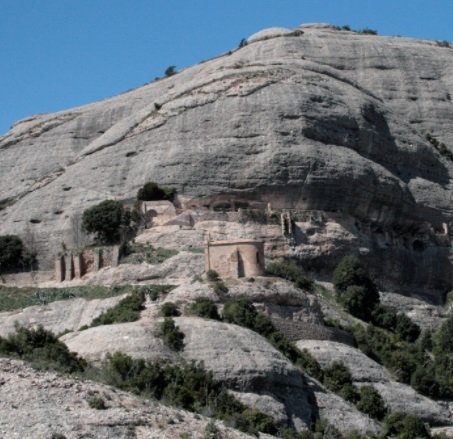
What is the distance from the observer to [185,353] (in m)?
44.9

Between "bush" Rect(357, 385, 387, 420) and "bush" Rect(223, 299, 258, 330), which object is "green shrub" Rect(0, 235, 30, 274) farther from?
"bush" Rect(357, 385, 387, 420)

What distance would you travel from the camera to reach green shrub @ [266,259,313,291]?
56.2m

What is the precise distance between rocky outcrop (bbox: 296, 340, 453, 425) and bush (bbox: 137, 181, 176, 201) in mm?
13117

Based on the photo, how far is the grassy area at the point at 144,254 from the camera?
57781mm

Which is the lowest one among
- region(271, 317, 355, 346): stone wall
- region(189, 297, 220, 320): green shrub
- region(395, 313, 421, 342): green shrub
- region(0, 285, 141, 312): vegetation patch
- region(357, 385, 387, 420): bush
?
region(357, 385, 387, 420): bush

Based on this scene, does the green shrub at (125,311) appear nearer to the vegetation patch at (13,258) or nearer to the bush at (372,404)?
the bush at (372,404)

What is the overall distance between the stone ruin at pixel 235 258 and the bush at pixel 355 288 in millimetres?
4914

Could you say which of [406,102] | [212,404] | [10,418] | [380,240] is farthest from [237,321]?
[406,102]

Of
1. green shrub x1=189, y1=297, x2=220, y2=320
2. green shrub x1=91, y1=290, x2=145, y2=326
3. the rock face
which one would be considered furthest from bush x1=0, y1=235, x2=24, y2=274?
green shrub x1=189, y1=297, x2=220, y2=320

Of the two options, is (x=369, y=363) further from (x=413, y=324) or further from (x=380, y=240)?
(x=380, y=240)

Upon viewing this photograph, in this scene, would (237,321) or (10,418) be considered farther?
(237,321)

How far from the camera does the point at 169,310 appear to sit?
48.8 meters

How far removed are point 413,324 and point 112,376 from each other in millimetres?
20890

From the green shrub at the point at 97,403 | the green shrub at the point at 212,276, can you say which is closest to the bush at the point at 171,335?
the green shrub at the point at 212,276
